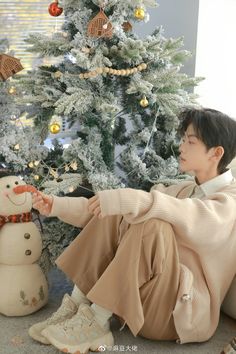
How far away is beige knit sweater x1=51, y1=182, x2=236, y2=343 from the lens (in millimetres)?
1306

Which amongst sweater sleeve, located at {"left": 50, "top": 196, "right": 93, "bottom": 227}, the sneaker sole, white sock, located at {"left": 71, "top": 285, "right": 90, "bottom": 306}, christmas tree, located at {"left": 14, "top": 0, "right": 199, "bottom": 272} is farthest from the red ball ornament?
the sneaker sole

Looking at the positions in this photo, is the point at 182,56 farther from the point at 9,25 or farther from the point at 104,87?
the point at 9,25

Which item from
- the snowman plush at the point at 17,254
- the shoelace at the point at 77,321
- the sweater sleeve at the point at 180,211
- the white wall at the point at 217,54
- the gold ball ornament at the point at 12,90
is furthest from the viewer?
the white wall at the point at 217,54

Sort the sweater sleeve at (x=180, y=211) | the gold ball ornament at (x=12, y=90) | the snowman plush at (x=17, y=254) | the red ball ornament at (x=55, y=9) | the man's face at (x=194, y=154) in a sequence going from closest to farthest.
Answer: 1. the sweater sleeve at (x=180, y=211)
2. the man's face at (x=194, y=154)
3. the snowman plush at (x=17, y=254)
4. the red ball ornament at (x=55, y=9)
5. the gold ball ornament at (x=12, y=90)

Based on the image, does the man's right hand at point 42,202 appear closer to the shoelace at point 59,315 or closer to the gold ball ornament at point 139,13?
the shoelace at point 59,315

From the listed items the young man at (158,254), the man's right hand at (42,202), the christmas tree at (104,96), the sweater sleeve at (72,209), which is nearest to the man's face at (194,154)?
the young man at (158,254)

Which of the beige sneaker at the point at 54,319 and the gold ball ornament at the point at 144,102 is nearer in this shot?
the beige sneaker at the point at 54,319

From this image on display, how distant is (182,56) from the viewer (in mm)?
1818

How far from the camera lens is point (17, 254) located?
1640 millimetres

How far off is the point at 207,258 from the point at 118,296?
0.31m

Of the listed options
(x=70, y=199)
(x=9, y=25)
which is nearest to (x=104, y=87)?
(x=70, y=199)

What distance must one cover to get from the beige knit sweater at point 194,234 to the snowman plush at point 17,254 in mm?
221

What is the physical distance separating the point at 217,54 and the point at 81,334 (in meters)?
1.53

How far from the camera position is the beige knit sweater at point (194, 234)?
1306mm
